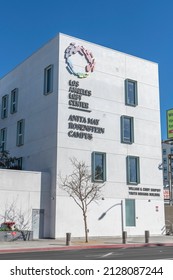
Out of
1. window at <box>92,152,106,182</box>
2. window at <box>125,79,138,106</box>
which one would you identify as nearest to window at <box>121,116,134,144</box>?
window at <box>125,79,138,106</box>

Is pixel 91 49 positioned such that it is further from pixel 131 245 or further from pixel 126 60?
pixel 131 245

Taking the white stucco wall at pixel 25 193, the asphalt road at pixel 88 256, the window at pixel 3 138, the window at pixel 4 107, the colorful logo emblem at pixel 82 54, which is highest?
the colorful logo emblem at pixel 82 54

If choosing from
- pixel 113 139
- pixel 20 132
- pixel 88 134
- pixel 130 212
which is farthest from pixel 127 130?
pixel 20 132

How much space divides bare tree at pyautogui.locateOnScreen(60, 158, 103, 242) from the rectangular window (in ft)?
11.1

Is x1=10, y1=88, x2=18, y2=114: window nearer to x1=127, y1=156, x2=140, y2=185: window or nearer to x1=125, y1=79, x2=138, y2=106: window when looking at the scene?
x1=125, y1=79, x2=138, y2=106: window

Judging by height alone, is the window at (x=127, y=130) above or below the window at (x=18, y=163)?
above

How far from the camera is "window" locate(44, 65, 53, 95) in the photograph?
1390 inches

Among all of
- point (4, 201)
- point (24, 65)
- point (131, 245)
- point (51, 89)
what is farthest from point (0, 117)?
point (131, 245)

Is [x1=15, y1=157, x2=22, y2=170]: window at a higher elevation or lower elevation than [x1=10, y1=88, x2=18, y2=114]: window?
lower

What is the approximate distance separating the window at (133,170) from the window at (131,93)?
5.47 m

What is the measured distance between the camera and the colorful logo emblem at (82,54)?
3500 centimetres

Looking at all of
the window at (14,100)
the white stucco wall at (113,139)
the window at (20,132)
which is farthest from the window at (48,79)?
the window at (14,100)

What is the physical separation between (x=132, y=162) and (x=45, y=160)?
8536 mm

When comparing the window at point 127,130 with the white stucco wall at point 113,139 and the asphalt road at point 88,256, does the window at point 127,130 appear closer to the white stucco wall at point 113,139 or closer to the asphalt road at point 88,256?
the white stucco wall at point 113,139
